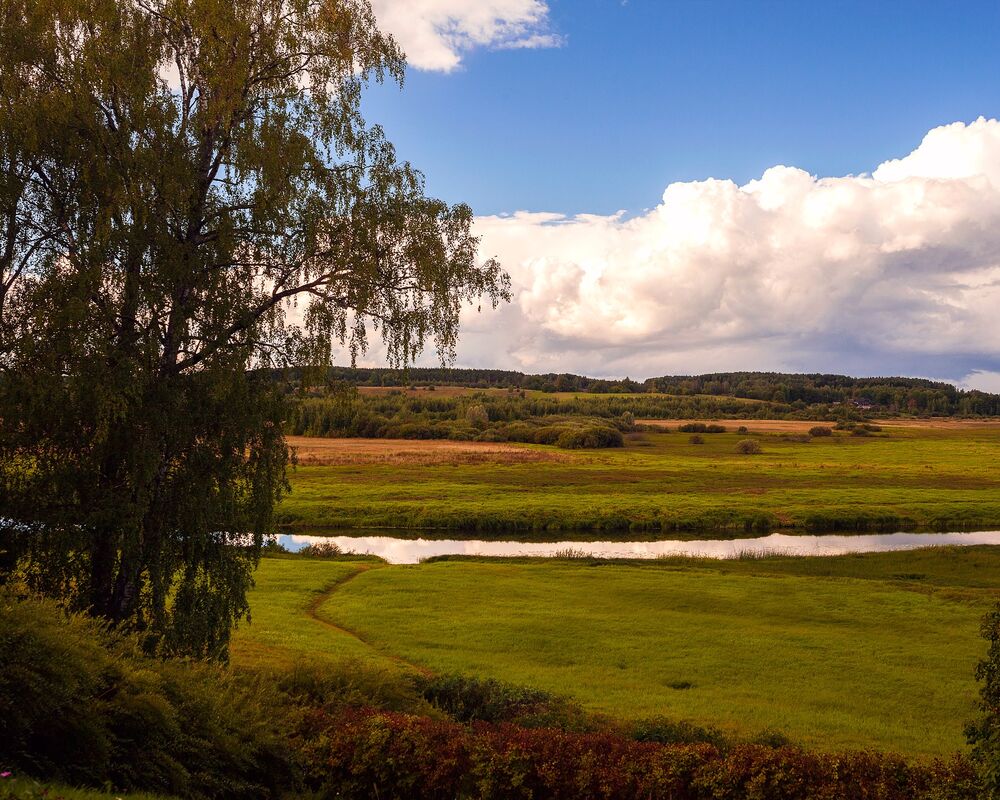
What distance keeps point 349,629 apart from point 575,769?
1932 centimetres

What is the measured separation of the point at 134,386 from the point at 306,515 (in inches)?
2375

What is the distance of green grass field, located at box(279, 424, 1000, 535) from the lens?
2876 inches

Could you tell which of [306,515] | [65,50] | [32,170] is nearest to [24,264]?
[32,170]

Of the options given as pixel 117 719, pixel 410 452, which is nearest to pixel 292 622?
pixel 117 719

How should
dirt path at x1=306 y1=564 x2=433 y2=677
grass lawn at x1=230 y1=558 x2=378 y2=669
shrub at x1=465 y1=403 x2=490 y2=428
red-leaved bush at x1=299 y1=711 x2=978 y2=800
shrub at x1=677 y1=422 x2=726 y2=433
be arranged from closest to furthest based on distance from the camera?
red-leaved bush at x1=299 y1=711 x2=978 y2=800, grass lawn at x1=230 y1=558 x2=378 y2=669, dirt path at x1=306 y1=564 x2=433 y2=677, shrub at x1=465 y1=403 x2=490 y2=428, shrub at x1=677 y1=422 x2=726 y2=433

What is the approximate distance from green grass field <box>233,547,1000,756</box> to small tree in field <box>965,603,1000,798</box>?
6.69 metres

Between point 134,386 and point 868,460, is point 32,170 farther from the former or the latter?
point 868,460

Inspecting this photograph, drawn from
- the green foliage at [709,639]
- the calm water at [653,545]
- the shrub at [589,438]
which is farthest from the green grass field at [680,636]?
the shrub at [589,438]

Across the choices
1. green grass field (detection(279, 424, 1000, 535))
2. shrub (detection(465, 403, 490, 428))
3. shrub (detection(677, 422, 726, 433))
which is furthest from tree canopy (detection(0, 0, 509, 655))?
shrub (detection(677, 422, 726, 433))

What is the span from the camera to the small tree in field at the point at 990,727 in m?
10.5

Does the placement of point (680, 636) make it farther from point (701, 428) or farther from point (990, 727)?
point (701, 428)

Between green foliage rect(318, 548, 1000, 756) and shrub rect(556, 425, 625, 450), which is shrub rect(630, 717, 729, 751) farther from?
shrub rect(556, 425, 625, 450)

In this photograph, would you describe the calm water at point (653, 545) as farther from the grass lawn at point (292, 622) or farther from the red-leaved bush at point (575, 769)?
the red-leaved bush at point (575, 769)

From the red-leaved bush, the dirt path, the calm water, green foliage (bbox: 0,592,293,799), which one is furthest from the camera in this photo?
the calm water
